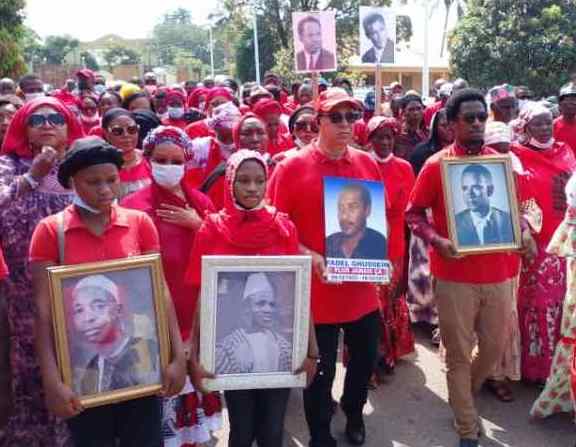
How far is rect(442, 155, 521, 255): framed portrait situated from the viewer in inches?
143

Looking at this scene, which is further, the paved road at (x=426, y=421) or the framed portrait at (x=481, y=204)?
the paved road at (x=426, y=421)

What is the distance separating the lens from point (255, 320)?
2930mm

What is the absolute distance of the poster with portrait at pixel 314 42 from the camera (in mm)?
9305

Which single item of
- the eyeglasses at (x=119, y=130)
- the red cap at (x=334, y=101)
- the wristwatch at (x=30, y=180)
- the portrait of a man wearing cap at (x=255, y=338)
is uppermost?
the red cap at (x=334, y=101)

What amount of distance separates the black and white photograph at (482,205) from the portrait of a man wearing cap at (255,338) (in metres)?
1.24

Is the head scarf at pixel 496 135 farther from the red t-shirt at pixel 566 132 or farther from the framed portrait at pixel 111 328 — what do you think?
the framed portrait at pixel 111 328

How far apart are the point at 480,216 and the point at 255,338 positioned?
152 cm

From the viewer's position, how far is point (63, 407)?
100 inches

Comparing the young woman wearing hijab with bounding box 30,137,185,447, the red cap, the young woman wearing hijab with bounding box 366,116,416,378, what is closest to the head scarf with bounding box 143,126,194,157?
the young woman wearing hijab with bounding box 30,137,185,447

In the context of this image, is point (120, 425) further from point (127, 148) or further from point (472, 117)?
point (472, 117)

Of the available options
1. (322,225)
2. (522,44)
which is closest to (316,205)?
(322,225)

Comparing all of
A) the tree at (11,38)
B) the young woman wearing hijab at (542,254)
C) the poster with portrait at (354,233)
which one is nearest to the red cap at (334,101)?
the poster with portrait at (354,233)

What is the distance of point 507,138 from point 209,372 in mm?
2792

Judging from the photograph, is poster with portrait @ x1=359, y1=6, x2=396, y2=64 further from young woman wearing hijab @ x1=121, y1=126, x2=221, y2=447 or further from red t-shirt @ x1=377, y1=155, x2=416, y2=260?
young woman wearing hijab @ x1=121, y1=126, x2=221, y2=447
